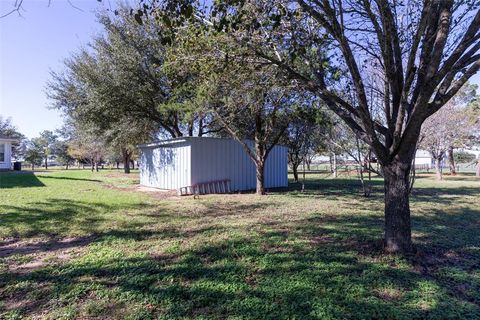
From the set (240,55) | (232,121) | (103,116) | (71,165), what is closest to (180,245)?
(240,55)

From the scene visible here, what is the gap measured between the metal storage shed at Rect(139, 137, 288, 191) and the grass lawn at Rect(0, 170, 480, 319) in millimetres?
5139

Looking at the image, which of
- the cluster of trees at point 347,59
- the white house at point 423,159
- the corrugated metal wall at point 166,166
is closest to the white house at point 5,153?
the corrugated metal wall at point 166,166

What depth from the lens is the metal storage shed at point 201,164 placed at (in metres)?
12.0

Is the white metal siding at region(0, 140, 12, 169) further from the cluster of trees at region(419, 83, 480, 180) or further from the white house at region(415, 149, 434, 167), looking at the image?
the white house at region(415, 149, 434, 167)

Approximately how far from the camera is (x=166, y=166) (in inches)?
524

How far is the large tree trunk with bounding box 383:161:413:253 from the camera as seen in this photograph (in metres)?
4.12

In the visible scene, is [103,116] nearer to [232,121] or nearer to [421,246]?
[232,121]

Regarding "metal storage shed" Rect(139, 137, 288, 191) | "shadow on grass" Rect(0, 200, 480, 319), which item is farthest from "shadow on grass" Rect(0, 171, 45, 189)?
"shadow on grass" Rect(0, 200, 480, 319)

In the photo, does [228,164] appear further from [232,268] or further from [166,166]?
[232,268]

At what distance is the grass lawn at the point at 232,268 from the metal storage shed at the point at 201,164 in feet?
16.9

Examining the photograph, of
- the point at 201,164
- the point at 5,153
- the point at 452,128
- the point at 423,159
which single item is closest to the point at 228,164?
the point at 201,164

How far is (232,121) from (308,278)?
8995mm

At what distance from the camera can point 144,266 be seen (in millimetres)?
3807

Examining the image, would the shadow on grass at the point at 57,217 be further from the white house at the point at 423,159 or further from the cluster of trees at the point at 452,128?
the white house at the point at 423,159
